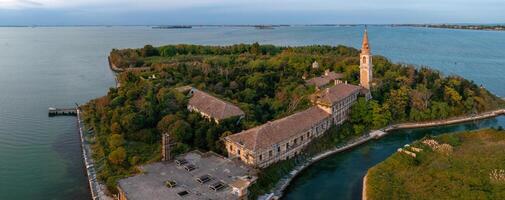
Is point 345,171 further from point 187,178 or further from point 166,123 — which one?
point 166,123

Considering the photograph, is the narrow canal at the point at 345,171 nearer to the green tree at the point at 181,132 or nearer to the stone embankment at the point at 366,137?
the stone embankment at the point at 366,137

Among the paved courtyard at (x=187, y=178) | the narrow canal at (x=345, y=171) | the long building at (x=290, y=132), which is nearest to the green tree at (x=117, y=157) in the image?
the paved courtyard at (x=187, y=178)

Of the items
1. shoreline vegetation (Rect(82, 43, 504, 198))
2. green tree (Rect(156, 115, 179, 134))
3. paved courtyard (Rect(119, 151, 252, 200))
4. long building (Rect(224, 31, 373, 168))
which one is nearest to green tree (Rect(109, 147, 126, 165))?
shoreline vegetation (Rect(82, 43, 504, 198))

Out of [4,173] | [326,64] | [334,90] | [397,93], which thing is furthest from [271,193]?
[326,64]

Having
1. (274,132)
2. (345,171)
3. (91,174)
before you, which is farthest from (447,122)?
(91,174)

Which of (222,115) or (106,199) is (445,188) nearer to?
(222,115)

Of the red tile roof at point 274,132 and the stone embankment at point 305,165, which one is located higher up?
the red tile roof at point 274,132
